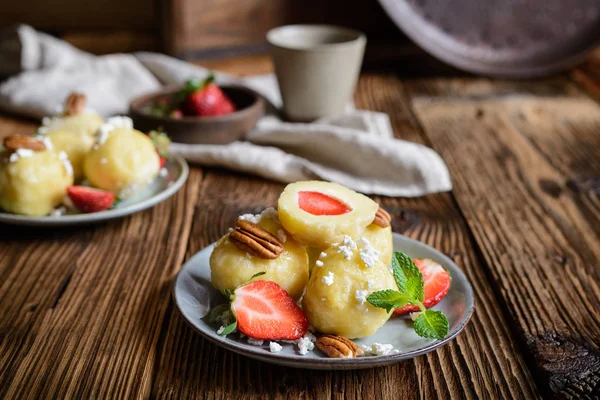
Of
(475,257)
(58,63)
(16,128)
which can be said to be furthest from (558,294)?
(58,63)

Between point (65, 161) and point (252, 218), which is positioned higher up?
point (252, 218)

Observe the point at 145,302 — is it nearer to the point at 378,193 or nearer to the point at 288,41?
the point at 378,193

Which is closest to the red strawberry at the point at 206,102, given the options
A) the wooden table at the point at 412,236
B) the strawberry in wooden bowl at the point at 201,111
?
the strawberry in wooden bowl at the point at 201,111

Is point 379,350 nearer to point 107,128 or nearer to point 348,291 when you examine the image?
point 348,291

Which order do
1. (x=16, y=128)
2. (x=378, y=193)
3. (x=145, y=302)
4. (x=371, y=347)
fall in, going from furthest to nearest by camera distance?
(x=16, y=128) → (x=378, y=193) → (x=145, y=302) → (x=371, y=347)

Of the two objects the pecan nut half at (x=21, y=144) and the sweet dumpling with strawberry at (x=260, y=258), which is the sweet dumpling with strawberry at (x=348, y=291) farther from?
the pecan nut half at (x=21, y=144)

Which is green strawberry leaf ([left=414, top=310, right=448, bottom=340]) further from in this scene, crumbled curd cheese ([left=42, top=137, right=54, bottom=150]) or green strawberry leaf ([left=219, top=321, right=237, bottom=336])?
crumbled curd cheese ([left=42, top=137, right=54, bottom=150])

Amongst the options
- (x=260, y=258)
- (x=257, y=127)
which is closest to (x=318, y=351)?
(x=260, y=258)
